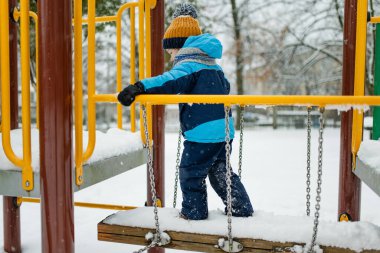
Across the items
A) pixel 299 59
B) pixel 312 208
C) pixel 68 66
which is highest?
pixel 299 59

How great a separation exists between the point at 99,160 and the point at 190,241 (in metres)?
0.63

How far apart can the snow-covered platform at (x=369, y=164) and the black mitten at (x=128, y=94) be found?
3.87 ft

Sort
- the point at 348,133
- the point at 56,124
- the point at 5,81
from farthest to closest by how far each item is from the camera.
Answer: the point at 348,133
the point at 5,81
the point at 56,124

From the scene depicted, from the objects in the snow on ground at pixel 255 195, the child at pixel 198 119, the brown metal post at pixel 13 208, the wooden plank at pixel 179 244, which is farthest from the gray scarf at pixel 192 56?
the brown metal post at pixel 13 208

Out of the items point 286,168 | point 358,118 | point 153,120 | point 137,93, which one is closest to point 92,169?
point 137,93

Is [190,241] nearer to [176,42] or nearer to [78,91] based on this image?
[78,91]

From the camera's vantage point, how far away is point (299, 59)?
21.1 meters

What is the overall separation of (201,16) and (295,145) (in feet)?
22.5

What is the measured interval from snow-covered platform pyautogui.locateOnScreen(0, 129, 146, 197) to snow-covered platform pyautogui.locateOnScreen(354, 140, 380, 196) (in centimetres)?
136

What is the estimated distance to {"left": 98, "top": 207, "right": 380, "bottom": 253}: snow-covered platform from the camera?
6.49 ft

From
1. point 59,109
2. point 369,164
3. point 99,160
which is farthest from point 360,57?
point 59,109

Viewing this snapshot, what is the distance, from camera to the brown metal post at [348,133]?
278 cm

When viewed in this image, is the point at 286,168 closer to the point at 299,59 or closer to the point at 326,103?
the point at 326,103

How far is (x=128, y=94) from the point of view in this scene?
1978mm
